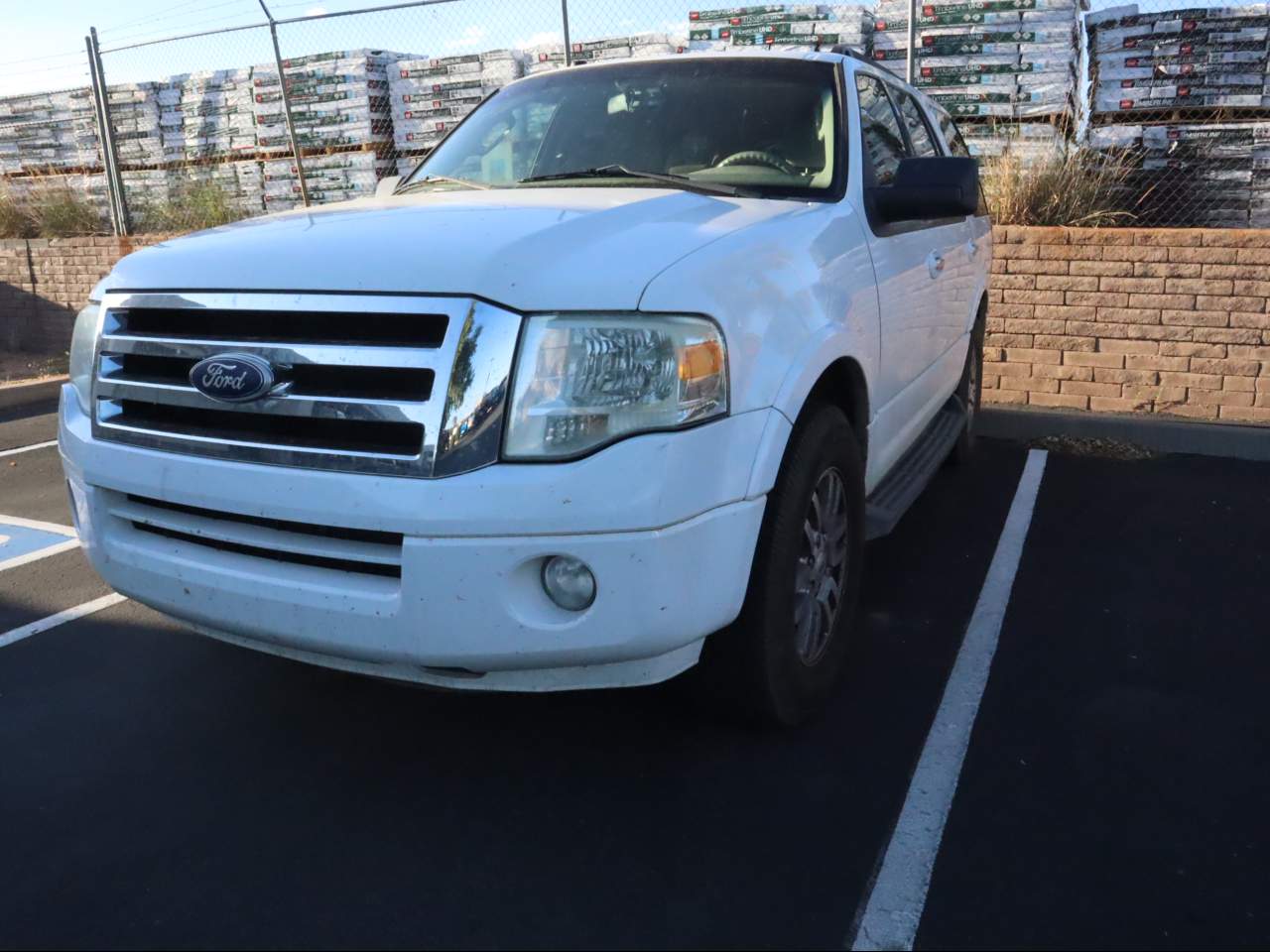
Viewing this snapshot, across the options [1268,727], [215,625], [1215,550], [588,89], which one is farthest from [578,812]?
[1215,550]

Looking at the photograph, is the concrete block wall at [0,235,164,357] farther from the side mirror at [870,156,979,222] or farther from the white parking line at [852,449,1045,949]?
the white parking line at [852,449,1045,949]

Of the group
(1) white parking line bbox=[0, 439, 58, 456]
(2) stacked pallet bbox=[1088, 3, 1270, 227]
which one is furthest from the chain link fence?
(1) white parking line bbox=[0, 439, 58, 456]

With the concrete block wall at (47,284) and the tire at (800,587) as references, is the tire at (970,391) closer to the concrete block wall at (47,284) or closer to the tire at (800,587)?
the tire at (800,587)

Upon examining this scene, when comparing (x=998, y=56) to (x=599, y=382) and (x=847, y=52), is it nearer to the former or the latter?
(x=847, y=52)

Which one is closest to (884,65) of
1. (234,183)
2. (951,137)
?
(951,137)

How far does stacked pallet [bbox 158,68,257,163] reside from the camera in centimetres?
1216

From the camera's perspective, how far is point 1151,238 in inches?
278

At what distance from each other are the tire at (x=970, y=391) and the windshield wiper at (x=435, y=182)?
2904 mm

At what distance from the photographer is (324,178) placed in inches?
452

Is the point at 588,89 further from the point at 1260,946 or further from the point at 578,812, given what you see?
the point at 1260,946

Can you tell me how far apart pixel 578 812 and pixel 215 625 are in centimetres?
101

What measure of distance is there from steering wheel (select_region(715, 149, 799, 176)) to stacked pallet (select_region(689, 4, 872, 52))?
5758 mm

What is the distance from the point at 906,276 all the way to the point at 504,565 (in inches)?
87.3

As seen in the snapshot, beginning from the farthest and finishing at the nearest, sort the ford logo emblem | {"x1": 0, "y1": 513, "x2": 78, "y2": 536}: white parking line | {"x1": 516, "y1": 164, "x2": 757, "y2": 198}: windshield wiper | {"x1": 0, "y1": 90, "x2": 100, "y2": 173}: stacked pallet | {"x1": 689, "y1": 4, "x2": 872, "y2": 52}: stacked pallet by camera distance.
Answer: {"x1": 0, "y1": 90, "x2": 100, "y2": 173}: stacked pallet → {"x1": 689, "y1": 4, "x2": 872, "y2": 52}: stacked pallet → {"x1": 0, "y1": 513, "x2": 78, "y2": 536}: white parking line → {"x1": 516, "y1": 164, "x2": 757, "y2": 198}: windshield wiper → the ford logo emblem
